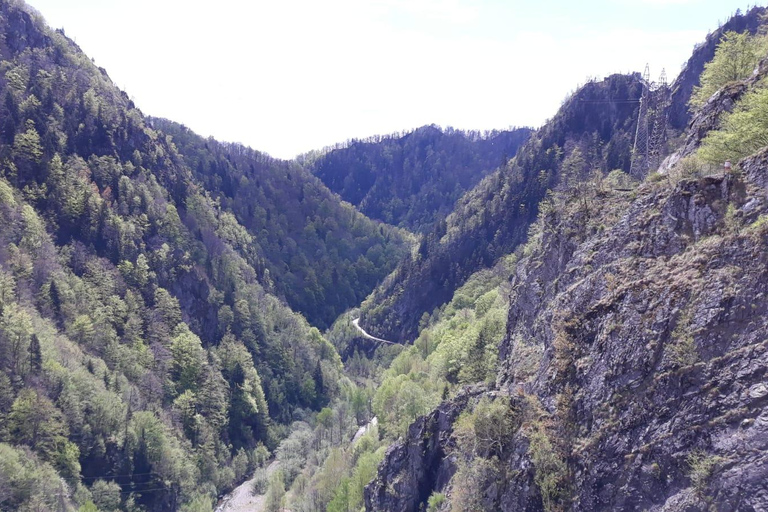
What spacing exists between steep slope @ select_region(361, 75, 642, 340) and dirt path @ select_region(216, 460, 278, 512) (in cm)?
7540

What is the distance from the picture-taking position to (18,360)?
82.4 metres

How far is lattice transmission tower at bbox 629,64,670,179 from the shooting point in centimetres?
7111

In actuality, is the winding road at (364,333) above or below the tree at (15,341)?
below

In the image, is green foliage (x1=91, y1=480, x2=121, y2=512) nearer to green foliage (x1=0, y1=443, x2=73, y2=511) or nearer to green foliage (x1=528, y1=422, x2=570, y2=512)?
green foliage (x1=0, y1=443, x2=73, y2=511)

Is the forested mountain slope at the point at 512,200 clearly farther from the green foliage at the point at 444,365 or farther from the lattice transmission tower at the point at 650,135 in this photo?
the green foliage at the point at 444,365

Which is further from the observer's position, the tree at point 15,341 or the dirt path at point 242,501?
the dirt path at point 242,501

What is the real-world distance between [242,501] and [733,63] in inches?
3601

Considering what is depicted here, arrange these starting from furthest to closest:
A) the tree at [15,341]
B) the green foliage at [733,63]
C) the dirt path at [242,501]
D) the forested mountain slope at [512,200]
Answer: the forested mountain slope at [512,200], the dirt path at [242,501], the tree at [15,341], the green foliage at [733,63]

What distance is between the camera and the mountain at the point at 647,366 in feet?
76.7

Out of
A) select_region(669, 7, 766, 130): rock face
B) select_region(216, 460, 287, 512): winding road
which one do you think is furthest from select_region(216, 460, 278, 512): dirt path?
select_region(669, 7, 766, 130): rock face

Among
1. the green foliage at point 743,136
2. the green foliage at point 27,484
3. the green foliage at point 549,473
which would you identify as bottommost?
the green foliage at point 27,484

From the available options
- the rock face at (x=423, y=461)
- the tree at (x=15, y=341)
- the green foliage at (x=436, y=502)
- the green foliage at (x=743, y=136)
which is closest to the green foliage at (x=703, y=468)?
the green foliage at (x=743, y=136)

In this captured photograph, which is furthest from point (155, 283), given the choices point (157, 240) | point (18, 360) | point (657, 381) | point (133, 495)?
point (657, 381)

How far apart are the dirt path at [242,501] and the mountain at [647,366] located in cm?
5520
